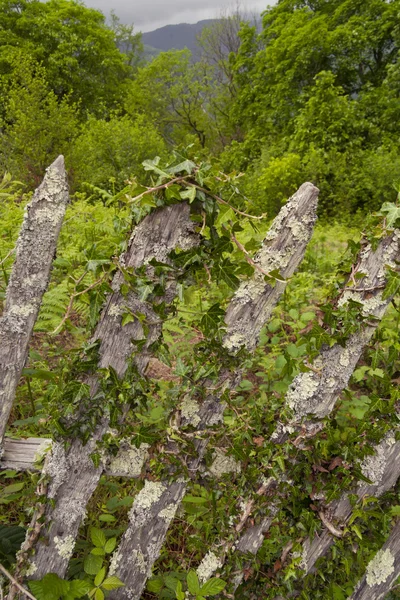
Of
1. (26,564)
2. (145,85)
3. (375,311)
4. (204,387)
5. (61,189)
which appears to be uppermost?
(145,85)

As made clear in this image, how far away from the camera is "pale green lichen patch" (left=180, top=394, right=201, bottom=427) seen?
149cm

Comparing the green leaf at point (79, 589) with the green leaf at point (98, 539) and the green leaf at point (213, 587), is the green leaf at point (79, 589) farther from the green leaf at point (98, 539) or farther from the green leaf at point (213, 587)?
the green leaf at point (213, 587)

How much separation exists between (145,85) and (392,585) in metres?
28.5

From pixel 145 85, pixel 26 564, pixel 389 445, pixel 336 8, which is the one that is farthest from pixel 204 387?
pixel 145 85

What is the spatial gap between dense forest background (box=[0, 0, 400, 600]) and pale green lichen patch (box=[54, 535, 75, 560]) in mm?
186

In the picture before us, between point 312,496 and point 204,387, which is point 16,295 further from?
point 312,496

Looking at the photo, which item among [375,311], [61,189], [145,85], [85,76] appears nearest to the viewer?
[61,189]

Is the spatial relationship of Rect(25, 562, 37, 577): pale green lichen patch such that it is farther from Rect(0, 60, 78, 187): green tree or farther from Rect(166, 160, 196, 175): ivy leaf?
Rect(0, 60, 78, 187): green tree

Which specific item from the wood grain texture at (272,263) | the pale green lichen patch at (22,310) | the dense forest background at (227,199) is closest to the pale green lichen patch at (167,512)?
the dense forest background at (227,199)

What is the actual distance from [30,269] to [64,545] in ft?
3.91

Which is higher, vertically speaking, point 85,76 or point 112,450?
point 85,76

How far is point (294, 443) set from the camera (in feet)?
4.99

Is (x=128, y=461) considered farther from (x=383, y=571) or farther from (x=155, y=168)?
A: (x=383, y=571)

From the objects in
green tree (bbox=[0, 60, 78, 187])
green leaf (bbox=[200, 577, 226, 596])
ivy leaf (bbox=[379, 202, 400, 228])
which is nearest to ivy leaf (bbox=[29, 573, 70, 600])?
green leaf (bbox=[200, 577, 226, 596])
